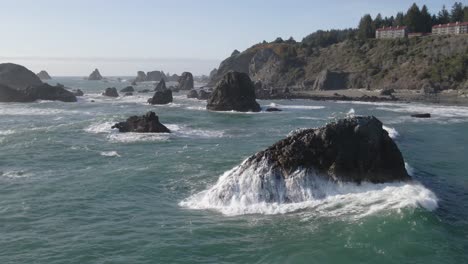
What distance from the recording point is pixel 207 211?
26656 millimetres

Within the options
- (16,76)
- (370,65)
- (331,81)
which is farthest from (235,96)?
(16,76)

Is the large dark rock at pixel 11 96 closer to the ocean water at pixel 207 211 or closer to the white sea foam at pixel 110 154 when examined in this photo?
the ocean water at pixel 207 211

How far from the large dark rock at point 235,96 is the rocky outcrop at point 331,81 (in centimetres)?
5802

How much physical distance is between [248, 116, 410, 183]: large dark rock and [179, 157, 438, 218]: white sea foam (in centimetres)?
46

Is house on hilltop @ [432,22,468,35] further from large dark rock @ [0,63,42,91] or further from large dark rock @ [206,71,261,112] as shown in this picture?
large dark rock @ [0,63,42,91]

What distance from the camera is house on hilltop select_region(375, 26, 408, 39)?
169 m

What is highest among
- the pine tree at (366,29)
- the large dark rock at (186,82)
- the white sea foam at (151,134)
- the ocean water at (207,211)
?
the pine tree at (366,29)

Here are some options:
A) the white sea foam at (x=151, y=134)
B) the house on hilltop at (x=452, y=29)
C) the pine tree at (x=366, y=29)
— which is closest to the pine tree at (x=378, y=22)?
the pine tree at (x=366, y=29)

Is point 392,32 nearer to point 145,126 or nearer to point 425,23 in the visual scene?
point 425,23

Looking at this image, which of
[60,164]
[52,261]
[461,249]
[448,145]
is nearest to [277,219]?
[461,249]

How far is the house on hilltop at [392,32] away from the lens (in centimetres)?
16862

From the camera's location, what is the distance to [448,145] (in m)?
47.8

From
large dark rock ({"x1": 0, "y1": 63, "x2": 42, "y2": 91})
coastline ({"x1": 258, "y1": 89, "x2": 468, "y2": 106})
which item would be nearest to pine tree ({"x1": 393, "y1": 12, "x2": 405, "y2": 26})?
coastline ({"x1": 258, "y1": 89, "x2": 468, "y2": 106})

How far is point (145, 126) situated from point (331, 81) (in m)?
98.1
